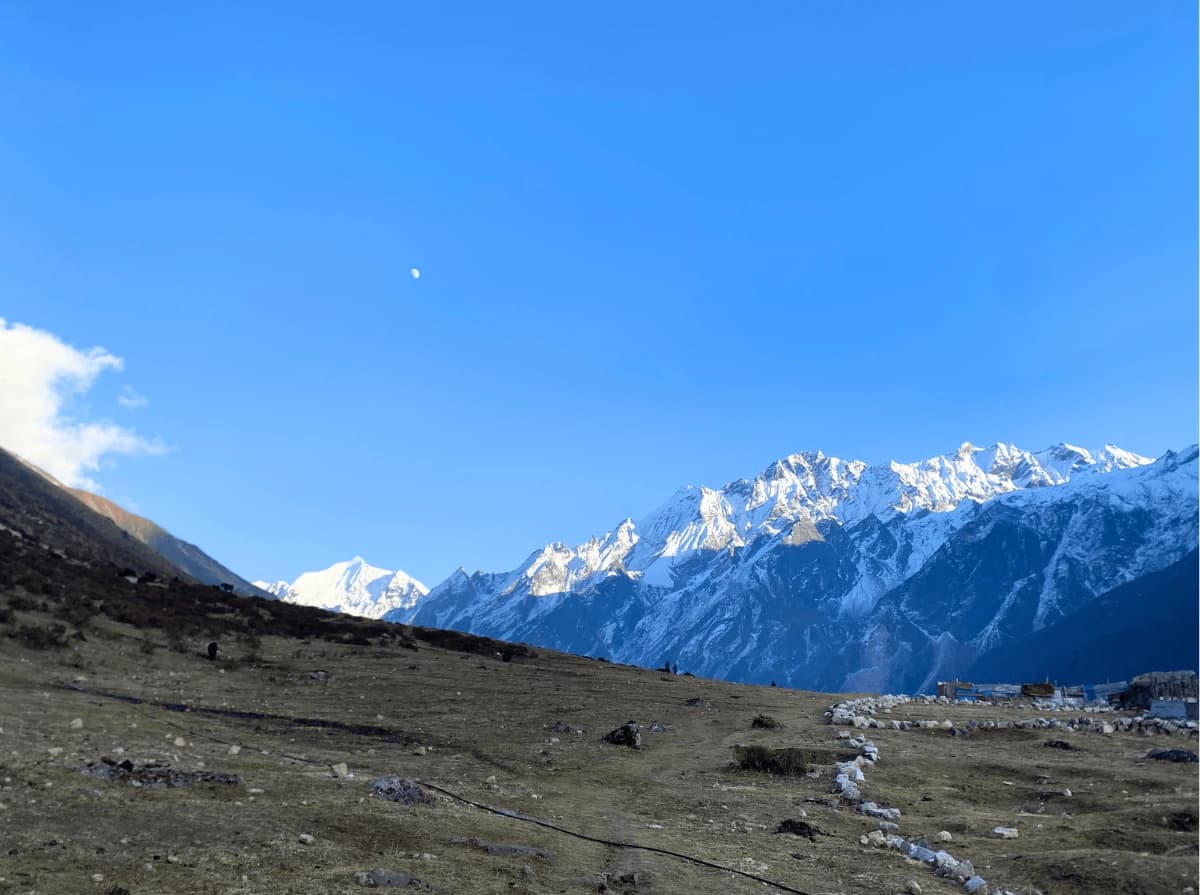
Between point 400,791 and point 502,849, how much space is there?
348cm

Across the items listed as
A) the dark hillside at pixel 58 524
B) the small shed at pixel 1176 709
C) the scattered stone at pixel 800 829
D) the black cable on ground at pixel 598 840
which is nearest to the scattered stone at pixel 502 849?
the black cable on ground at pixel 598 840

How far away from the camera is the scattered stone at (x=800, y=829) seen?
1786cm

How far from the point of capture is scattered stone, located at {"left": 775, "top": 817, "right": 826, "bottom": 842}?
58.6 ft

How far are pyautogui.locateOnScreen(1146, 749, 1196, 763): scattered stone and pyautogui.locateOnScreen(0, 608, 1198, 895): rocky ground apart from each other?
725 mm

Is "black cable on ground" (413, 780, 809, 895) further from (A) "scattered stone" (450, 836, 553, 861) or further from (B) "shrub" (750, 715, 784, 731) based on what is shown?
(B) "shrub" (750, 715, 784, 731)

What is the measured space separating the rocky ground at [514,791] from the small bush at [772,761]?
7 centimetres

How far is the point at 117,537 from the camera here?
143125 mm

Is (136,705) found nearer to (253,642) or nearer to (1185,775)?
Answer: (253,642)

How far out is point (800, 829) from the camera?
712 inches

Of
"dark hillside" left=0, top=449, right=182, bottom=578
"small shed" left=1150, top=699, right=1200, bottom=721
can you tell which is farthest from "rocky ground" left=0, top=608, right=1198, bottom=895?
"dark hillside" left=0, top=449, right=182, bottom=578

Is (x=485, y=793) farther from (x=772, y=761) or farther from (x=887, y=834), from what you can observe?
(x=772, y=761)

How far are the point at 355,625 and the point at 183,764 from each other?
45662 millimetres

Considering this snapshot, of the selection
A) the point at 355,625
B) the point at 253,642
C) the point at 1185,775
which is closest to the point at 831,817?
the point at 1185,775

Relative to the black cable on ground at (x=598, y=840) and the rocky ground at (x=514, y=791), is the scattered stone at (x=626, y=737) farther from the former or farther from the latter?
the black cable on ground at (x=598, y=840)
